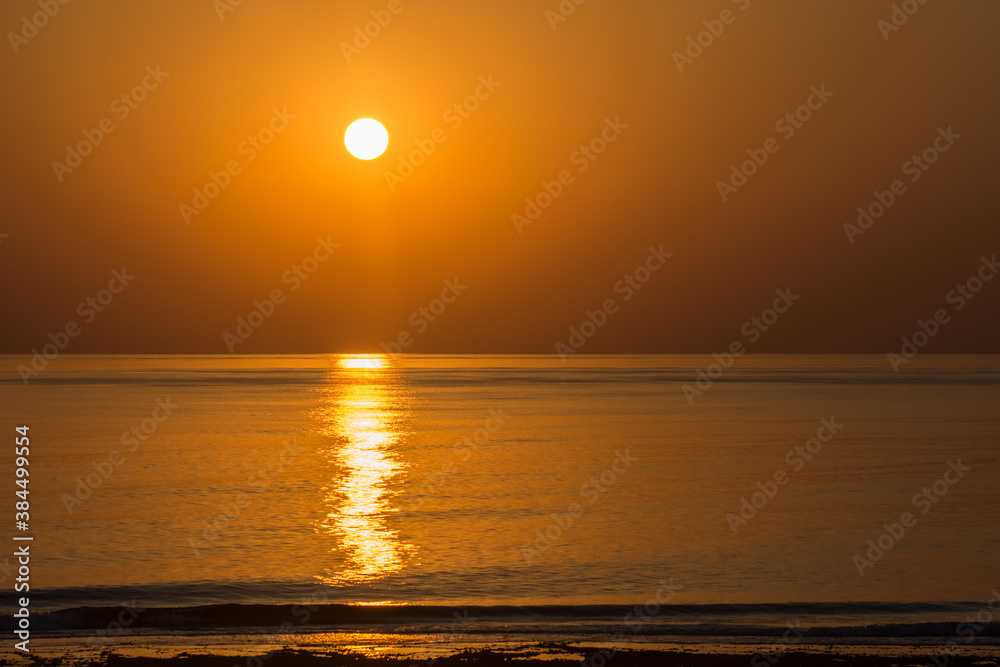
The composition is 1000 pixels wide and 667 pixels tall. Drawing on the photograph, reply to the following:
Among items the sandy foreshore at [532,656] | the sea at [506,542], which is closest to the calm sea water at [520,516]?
the sea at [506,542]

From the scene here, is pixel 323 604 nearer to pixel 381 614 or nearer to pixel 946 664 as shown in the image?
pixel 381 614

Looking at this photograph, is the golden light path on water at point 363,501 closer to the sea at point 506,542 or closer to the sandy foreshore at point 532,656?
the sea at point 506,542

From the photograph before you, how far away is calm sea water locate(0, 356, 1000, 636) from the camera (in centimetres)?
1738

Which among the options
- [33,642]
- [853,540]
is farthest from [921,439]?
[33,642]

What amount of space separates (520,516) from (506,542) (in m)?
3.66

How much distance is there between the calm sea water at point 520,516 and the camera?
57.0 ft

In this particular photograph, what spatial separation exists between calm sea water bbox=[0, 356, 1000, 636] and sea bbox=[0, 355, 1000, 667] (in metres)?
0.10

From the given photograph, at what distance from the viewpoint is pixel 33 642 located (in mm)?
12766

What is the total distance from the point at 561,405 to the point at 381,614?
222ft

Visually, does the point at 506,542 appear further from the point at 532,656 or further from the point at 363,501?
the point at 532,656

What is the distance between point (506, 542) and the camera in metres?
21.6

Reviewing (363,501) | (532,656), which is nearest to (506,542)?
(363,501)

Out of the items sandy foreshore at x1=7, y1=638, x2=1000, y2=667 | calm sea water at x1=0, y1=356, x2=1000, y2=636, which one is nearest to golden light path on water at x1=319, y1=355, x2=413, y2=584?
calm sea water at x1=0, y1=356, x2=1000, y2=636

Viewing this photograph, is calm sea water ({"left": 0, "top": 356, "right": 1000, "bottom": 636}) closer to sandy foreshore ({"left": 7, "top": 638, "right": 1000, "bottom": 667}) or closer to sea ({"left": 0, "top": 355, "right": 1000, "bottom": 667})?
sea ({"left": 0, "top": 355, "right": 1000, "bottom": 667})
